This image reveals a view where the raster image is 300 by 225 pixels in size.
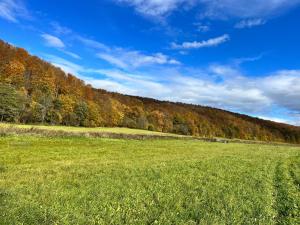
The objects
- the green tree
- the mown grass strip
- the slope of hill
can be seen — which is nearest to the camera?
the mown grass strip

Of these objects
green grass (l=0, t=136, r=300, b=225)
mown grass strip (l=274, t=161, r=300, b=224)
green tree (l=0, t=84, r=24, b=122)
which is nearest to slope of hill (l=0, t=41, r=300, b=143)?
green tree (l=0, t=84, r=24, b=122)

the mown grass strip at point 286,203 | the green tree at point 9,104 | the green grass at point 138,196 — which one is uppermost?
the green tree at point 9,104

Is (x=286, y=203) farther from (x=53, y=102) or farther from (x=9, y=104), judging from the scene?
(x=53, y=102)

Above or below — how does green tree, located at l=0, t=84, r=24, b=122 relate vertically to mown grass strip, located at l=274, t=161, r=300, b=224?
above

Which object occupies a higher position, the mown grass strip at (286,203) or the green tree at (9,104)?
the green tree at (9,104)

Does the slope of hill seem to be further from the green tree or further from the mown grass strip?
the mown grass strip

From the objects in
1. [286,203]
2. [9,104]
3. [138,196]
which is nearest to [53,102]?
[9,104]

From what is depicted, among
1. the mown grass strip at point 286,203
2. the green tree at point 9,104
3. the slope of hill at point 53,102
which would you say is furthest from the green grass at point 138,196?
the slope of hill at point 53,102

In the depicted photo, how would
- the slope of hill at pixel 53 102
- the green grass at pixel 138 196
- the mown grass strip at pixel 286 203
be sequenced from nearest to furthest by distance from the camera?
the green grass at pixel 138 196, the mown grass strip at pixel 286 203, the slope of hill at pixel 53 102

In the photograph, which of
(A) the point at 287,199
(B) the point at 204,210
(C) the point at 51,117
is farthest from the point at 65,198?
(C) the point at 51,117

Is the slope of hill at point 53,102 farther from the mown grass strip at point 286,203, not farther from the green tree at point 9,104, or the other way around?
the mown grass strip at point 286,203

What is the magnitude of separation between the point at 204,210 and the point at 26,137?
33.4 m

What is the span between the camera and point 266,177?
2198 centimetres

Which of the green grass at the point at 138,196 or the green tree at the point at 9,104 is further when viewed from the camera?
the green tree at the point at 9,104
